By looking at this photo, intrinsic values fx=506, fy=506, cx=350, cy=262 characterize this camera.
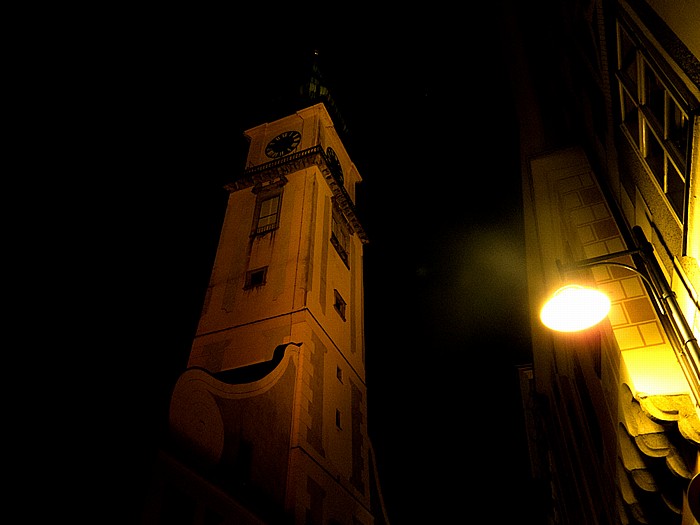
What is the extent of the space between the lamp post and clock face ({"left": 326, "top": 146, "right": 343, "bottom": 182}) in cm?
2077

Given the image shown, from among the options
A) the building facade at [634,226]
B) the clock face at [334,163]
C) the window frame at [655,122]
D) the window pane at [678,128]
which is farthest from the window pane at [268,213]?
the window pane at [678,128]

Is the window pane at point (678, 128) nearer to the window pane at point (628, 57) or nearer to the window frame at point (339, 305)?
the window pane at point (628, 57)

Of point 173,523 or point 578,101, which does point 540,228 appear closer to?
point 578,101

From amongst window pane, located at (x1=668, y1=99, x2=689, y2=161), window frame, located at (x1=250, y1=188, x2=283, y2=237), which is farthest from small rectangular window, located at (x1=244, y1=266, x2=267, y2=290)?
window pane, located at (x1=668, y1=99, x2=689, y2=161)

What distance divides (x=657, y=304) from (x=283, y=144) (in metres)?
23.8

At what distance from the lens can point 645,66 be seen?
507 centimetres

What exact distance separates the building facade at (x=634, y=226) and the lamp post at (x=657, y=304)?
2 cm

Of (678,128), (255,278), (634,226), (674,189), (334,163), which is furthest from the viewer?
(334,163)

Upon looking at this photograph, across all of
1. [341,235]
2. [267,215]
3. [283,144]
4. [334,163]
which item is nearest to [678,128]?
[267,215]

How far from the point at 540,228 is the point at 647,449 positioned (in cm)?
589

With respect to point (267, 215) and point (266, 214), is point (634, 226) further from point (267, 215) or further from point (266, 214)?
point (266, 214)

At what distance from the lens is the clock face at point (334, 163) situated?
84.8 ft

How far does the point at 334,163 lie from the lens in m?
27.1

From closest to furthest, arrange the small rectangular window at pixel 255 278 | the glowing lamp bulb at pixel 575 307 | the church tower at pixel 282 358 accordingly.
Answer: the glowing lamp bulb at pixel 575 307 → the church tower at pixel 282 358 → the small rectangular window at pixel 255 278
